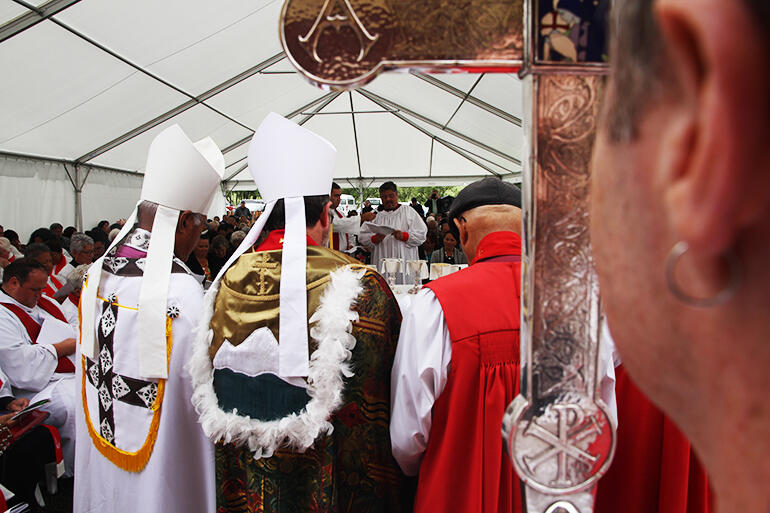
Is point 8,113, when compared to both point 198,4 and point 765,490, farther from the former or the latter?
point 765,490

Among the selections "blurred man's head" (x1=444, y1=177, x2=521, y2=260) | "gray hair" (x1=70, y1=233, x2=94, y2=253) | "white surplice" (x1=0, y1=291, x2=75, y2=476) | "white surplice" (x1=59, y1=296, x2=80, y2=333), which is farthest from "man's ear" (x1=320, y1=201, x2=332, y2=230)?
"gray hair" (x1=70, y1=233, x2=94, y2=253)

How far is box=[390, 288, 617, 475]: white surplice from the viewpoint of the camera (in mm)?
1699

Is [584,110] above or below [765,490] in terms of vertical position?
above

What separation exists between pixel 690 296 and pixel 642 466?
6.36ft

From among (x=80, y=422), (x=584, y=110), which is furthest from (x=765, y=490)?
(x=80, y=422)

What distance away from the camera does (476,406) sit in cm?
168

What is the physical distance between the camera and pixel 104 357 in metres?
2.27

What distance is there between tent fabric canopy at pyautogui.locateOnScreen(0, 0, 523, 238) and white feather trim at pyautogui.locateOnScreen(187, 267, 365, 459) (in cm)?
443

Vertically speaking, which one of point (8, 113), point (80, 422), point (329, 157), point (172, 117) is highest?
point (172, 117)

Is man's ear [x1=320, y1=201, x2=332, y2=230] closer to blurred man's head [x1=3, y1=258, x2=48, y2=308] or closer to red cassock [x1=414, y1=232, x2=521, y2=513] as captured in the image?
red cassock [x1=414, y1=232, x2=521, y2=513]

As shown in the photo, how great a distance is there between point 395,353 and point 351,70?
1466 mm

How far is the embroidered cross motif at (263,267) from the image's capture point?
191 cm

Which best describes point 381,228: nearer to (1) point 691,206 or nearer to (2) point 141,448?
(2) point 141,448

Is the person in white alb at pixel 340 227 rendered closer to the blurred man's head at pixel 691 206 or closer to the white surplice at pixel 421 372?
the white surplice at pixel 421 372
